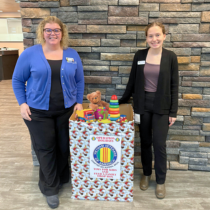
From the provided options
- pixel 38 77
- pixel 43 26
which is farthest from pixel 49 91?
pixel 43 26

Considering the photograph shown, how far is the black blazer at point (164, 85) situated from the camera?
5.80 feet

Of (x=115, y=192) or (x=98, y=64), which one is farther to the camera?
(x=98, y=64)

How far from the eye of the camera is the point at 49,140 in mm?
1800

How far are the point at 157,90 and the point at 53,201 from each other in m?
1.26

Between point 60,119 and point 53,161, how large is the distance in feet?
1.23

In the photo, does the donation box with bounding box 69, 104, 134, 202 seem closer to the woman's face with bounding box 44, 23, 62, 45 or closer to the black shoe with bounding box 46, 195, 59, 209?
the black shoe with bounding box 46, 195, 59, 209

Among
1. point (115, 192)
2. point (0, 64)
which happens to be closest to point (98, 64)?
point (115, 192)

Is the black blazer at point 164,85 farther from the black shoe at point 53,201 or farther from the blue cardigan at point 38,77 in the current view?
the black shoe at point 53,201

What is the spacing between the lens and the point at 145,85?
185cm

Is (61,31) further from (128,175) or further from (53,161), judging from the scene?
(128,175)

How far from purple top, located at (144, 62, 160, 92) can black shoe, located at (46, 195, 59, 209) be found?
47.0 inches

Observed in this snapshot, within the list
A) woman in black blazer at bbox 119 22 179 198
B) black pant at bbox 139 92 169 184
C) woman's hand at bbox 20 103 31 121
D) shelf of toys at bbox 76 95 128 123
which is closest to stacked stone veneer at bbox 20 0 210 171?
woman in black blazer at bbox 119 22 179 198

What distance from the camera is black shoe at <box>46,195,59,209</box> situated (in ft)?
5.88

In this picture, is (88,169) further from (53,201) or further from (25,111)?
(25,111)
